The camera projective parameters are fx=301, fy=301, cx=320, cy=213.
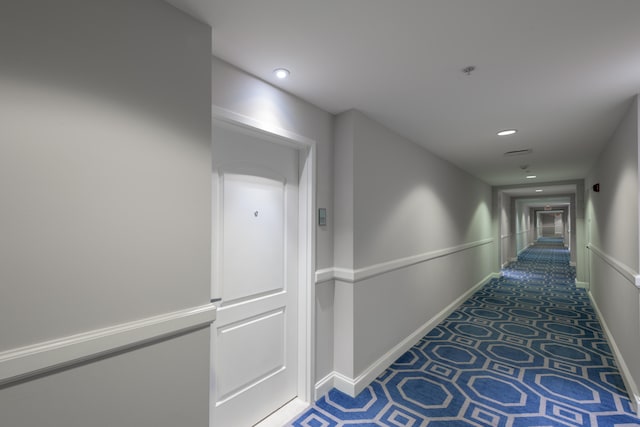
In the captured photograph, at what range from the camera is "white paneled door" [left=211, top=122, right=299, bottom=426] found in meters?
1.85

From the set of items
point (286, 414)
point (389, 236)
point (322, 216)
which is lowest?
point (286, 414)

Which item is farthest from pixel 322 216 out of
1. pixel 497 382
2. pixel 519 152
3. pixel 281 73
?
pixel 519 152

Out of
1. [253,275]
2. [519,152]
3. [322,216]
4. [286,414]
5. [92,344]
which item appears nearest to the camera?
[92,344]

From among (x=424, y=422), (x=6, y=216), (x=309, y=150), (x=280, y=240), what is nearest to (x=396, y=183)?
(x=309, y=150)

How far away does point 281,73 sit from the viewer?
1.87m

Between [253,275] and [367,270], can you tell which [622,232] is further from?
[253,275]

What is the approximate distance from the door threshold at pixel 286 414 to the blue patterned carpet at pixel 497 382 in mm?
57

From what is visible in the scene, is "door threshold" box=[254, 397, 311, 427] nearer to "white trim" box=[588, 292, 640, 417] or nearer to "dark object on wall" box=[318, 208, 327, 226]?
"dark object on wall" box=[318, 208, 327, 226]

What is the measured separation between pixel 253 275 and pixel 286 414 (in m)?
1.06

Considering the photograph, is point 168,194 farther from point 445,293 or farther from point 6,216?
point 445,293

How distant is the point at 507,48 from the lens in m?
1.59

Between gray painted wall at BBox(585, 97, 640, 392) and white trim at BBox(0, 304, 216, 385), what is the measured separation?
3.02m

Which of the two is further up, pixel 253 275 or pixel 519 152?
pixel 519 152

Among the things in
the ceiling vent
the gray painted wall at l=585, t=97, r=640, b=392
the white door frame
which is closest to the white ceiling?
the gray painted wall at l=585, t=97, r=640, b=392
